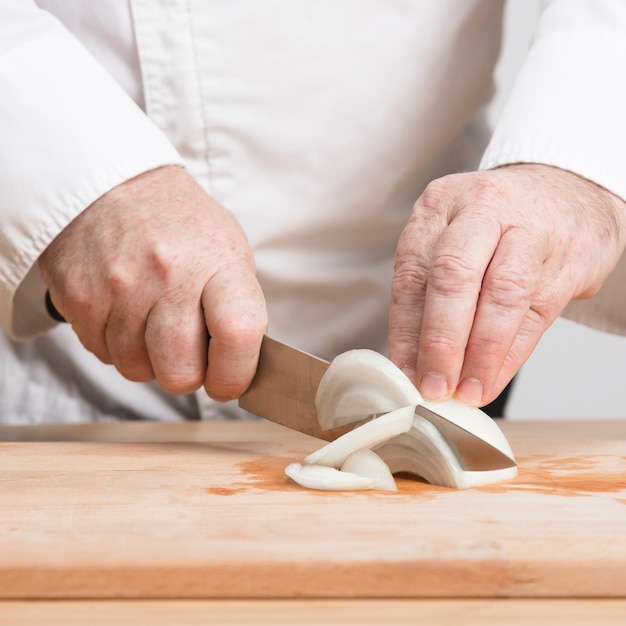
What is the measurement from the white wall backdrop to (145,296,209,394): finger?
7.10 ft

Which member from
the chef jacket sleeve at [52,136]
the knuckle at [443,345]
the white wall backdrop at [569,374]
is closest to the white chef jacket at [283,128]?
the chef jacket sleeve at [52,136]

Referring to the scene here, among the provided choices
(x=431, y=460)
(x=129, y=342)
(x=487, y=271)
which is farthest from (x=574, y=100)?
(x=129, y=342)

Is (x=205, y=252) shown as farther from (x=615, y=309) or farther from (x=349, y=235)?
(x=615, y=309)

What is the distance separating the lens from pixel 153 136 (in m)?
1.19

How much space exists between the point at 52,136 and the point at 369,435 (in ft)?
1.85

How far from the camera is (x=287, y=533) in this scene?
2.62 feet

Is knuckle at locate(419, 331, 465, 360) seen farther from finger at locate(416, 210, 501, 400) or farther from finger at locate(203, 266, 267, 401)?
finger at locate(203, 266, 267, 401)

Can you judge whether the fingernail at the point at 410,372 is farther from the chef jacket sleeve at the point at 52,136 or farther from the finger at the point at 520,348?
the chef jacket sleeve at the point at 52,136

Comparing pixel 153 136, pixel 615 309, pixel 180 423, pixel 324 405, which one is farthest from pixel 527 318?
pixel 180 423

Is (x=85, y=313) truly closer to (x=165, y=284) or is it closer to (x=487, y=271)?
(x=165, y=284)

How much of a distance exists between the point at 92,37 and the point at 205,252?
1.50 feet

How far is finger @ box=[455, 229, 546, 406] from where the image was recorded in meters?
1.02

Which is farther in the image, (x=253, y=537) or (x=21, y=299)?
(x=21, y=299)
